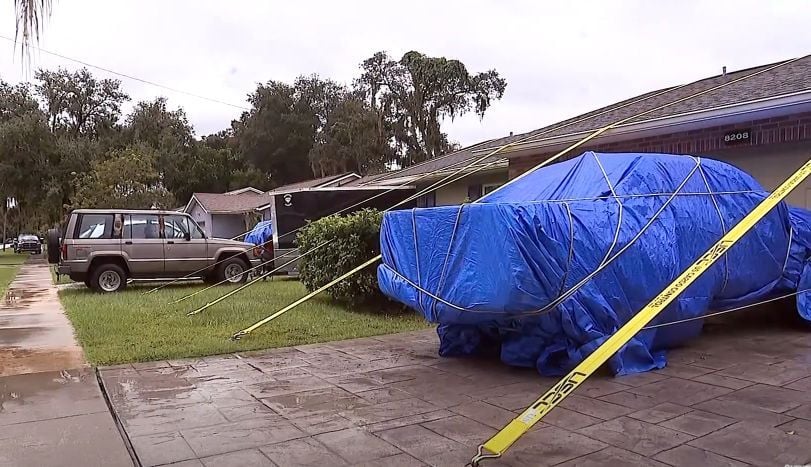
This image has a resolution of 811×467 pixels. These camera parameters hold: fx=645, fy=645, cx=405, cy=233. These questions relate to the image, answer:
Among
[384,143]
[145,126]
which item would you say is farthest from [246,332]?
[145,126]

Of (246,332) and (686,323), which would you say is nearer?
(686,323)

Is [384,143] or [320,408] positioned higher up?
[384,143]

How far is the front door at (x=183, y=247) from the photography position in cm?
1476

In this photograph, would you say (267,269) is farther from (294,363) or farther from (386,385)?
(386,385)

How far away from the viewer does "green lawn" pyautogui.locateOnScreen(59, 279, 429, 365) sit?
771cm

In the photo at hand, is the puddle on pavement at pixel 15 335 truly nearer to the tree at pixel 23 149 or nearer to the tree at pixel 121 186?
the tree at pixel 121 186

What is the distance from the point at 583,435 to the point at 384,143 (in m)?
34.5

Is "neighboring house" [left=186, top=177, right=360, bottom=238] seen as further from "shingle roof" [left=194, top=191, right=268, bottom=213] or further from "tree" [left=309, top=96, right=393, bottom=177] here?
"tree" [left=309, top=96, right=393, bottom=177]

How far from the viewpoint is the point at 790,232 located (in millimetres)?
7738

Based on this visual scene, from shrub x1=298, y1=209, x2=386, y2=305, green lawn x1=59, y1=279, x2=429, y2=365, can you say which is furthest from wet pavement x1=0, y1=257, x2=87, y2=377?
shrub x1=298, y1=209, x2=386, y2=305

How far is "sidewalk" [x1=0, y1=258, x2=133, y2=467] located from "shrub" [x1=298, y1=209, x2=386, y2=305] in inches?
159

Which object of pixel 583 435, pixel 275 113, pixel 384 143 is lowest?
pixel 583 435

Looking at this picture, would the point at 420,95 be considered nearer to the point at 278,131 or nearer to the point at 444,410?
the point at 278,131

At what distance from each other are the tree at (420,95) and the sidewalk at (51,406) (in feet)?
92.7
